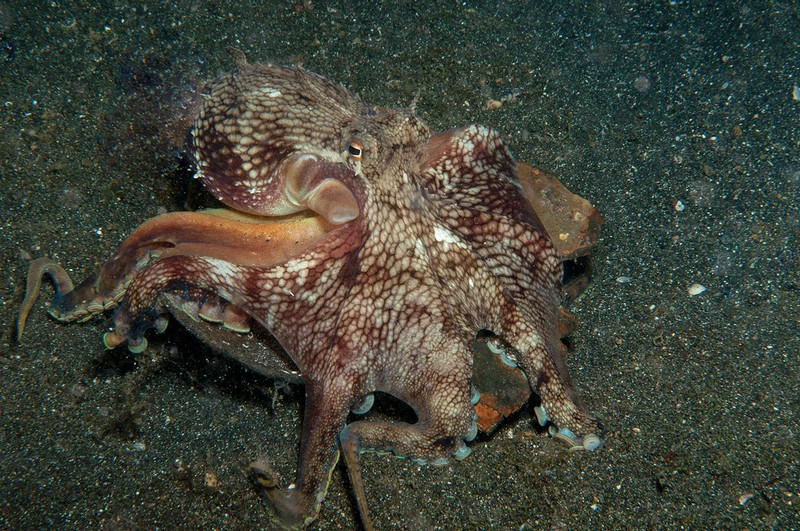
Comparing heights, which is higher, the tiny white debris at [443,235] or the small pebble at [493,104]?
the small pebble at [493,104]

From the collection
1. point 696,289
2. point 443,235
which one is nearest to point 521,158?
point 696,289

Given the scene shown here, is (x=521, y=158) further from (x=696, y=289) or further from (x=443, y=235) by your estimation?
(x=443, y=235)

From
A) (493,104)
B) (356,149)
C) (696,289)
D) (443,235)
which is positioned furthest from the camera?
(493,104)

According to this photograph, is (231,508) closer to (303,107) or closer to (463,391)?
(463,391)

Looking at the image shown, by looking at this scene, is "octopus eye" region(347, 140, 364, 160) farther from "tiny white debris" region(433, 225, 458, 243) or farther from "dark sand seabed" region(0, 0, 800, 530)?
"dark sand seabed" region(0, 0, 800, 530)

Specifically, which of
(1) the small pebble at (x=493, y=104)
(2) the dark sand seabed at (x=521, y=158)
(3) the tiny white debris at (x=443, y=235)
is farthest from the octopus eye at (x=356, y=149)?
(1) the small pebble at (x=493, y=104)

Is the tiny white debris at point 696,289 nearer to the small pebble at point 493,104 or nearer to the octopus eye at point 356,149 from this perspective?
the small pebble at point 493,104
